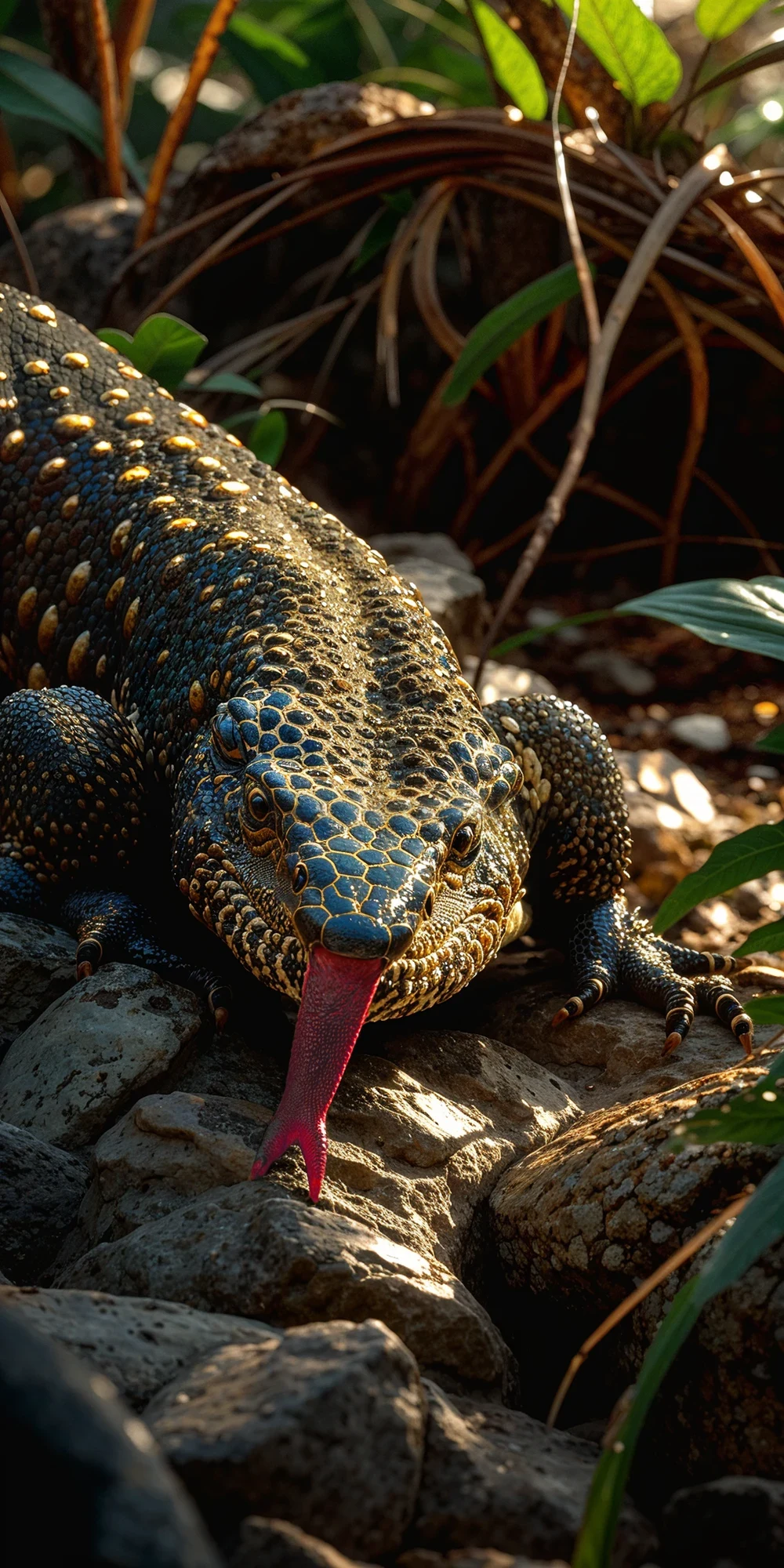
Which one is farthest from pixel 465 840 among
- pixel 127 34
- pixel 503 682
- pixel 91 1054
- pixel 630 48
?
pixel 127 34

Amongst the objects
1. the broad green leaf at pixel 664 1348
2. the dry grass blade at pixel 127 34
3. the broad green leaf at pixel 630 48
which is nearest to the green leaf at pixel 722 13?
the broad green leaf at pixel 630 48

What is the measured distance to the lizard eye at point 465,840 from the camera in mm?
3066

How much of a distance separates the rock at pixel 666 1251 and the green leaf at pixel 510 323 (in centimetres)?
344

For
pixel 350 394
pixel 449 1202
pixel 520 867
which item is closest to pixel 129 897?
pixel 520 867

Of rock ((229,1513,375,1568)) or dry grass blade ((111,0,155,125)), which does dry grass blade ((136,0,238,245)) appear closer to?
dry grass blade ((111,0,155,125))

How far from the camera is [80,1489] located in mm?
1185

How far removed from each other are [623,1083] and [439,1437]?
1666 millimetres

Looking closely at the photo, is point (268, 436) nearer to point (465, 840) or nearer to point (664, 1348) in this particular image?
point (465, 840)

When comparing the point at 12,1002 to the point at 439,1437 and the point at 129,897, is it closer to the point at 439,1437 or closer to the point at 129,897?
the point at 129,897

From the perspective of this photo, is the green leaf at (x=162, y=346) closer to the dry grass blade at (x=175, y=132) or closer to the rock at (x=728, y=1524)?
the dry grass blade at (x=175, y=132)

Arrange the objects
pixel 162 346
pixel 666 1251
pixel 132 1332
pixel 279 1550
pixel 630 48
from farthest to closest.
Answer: pixel 630 48 → pixel 162 346 → pixel 666 1251 → pixel 132 1332 → pixel 279 1550

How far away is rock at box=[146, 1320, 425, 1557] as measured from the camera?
170 cm

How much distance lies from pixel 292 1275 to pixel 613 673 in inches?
199

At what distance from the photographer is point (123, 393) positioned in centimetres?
477
